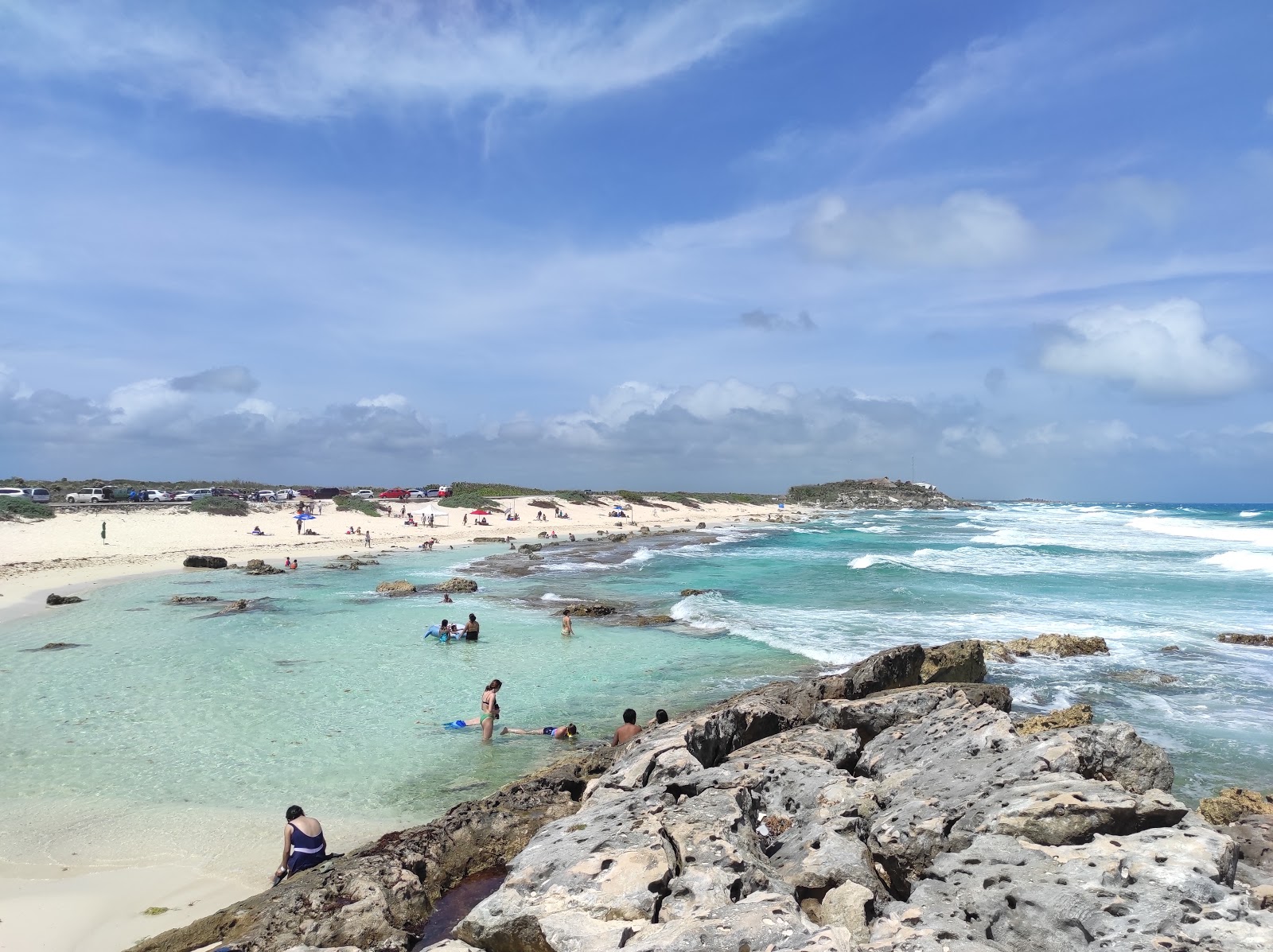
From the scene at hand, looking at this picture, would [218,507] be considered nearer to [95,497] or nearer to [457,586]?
[95,497]

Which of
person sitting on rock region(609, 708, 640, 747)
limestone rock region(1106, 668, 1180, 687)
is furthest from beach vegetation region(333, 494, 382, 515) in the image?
limestone rock region(1106, 668, 1180, 687)

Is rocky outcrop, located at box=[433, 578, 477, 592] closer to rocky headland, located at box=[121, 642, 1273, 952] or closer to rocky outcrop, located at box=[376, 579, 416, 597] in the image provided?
rocky outcrop, located at box=[376, 579, 416, 597]

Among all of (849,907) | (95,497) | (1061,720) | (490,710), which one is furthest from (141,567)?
(849,907)

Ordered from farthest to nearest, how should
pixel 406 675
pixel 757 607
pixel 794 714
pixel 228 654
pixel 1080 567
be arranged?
pixel 1080 567, pixel 757 607, pixel 228 654, pixel 406 675, pixel 794 714

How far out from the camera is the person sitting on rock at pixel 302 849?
7.61m

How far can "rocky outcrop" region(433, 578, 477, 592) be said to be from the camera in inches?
1158

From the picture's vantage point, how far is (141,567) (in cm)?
3441

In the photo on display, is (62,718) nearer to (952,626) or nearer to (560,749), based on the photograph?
(560,749)

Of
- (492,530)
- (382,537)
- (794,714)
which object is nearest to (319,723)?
(794,714)

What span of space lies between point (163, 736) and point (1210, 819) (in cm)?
1571

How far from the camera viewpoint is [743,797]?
736 centimetres

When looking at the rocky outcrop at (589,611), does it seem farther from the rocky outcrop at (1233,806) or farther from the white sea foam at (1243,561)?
the white sea foam at (1243,561)

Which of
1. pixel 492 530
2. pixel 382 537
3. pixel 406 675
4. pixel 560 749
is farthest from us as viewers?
pixel 492 530

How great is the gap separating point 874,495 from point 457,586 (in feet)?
406
